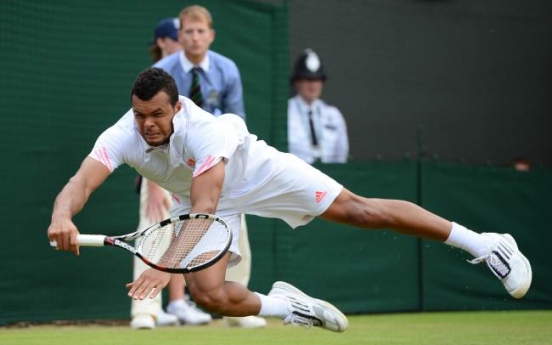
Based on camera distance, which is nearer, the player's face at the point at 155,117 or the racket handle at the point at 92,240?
the racket handle at the point at 92,240

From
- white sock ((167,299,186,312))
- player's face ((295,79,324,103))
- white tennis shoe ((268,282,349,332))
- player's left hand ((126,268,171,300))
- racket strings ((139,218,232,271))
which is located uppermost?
player's face ((295,79,324,103))

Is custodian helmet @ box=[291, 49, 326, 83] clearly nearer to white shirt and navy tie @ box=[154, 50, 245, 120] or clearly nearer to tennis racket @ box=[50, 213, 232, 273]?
white shirt and navy tie @ box=[154, 50, 245, 120]

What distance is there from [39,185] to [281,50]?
8.03ft

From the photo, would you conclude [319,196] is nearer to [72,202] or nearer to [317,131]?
[72,202]

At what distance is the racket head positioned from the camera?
6.07 meters

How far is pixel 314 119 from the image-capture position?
460 inches

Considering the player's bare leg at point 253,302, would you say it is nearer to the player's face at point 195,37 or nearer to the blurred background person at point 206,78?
the blurred background person at point 206,78

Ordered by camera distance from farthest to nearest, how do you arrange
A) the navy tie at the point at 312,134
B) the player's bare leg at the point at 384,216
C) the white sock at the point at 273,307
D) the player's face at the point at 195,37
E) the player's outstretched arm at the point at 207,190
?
the navy tie at the point at 312,134 < the player's face at the point at 195,37 < the player's bare leg at the point at 384,216 < the white sock at the point at 273,307 < the player's outstretched arm at the point at 207,190

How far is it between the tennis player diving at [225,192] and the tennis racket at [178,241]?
0.11 metres

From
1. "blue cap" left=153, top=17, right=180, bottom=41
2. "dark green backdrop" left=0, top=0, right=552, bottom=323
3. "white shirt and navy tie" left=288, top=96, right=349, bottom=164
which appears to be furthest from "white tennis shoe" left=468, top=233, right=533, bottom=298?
"white shirt and navy tie" left=288, top=96, right=349, bottom=164

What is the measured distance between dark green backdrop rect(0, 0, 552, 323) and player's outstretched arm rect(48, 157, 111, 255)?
9.33ft

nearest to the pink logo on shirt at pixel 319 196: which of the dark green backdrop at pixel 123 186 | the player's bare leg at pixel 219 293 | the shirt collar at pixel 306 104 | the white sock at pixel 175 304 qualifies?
the player's bare leg at pixel 219 293

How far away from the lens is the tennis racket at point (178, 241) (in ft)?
19.7

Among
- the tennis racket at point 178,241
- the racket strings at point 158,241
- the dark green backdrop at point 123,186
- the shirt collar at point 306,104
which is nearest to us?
the tennis racket at point 178,241
